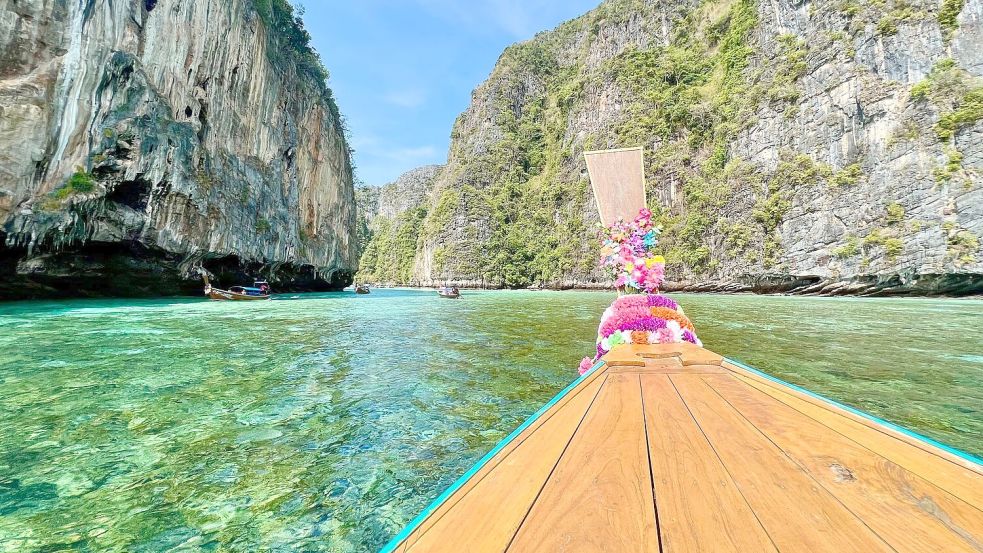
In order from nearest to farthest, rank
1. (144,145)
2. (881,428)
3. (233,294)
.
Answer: (881,428), (144,145), (233,294)

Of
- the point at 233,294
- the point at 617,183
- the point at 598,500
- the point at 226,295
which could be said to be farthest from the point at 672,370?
the point at 226,295

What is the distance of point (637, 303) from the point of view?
19.3 feet

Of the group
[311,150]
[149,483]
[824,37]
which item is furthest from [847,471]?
[824,37]

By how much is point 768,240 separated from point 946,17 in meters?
20.8

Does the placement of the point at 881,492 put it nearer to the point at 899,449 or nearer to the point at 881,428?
the point at 899,449

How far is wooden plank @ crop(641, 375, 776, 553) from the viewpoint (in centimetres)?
114

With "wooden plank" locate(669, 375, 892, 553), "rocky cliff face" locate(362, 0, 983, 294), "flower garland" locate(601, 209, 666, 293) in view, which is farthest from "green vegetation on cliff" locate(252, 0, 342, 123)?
"rocky cliff face" locate(362, 0, 983, 294)

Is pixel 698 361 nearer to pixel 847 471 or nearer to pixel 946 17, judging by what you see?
pixel 847 471

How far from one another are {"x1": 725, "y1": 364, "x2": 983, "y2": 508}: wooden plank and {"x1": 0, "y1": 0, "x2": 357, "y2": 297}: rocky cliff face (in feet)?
71.0

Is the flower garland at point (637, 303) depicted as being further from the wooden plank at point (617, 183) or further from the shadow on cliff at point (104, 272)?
the shadow on cliff at point (104, 272)

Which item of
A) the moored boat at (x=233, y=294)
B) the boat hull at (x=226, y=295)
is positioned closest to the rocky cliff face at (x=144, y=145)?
the moored boat at (x=233, y=294)

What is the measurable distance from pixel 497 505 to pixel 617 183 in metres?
8.42

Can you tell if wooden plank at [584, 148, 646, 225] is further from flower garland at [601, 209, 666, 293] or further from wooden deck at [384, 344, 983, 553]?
wooden deck at [384, 344, 983, 553]

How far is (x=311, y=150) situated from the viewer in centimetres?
3216
